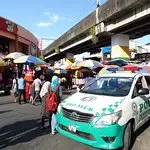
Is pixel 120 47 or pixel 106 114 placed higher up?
pixel 120 47

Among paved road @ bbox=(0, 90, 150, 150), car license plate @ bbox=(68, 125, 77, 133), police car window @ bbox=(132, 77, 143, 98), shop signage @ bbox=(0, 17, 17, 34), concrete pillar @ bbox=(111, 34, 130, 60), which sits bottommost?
paved road @ bbox=(0, 90, 150, 150)

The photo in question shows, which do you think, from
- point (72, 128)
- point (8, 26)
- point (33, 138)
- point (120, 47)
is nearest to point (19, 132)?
point (33, 138)

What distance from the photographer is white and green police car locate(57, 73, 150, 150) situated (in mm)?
6121

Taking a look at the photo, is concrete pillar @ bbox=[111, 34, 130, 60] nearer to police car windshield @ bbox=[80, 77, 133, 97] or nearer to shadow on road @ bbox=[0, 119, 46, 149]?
shadow on road @ bbox=[0, 119, 46, 149]

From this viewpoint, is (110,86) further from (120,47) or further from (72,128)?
(120,47)

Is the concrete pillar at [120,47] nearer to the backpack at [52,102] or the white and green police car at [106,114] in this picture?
the white and green police car at [106,114]

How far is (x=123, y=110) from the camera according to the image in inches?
253

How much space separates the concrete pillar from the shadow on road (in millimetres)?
11983

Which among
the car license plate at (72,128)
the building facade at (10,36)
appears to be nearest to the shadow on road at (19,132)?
the car license plate at (72,128)

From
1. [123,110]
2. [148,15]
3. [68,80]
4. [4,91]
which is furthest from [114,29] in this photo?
[123,110]

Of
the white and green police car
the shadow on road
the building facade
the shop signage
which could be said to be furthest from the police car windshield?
the shop signage

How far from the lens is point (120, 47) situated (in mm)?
20578

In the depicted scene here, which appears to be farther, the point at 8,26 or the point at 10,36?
the point at 10,36

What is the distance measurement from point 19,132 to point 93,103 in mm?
2668
